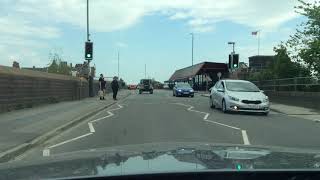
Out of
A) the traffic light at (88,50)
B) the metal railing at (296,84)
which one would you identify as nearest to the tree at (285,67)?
the metal railing at (296,84)

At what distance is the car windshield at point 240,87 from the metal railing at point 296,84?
5513 mm

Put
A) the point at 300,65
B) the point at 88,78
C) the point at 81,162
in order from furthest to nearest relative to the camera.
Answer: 1. the point at 88,78
2. the point at 300,65
3. the point at 81,162

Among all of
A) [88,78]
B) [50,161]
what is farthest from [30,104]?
[50,161]

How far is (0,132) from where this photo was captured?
16891mm

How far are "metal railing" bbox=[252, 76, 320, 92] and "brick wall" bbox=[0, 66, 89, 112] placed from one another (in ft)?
40.8

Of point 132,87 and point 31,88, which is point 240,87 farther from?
point 132,87

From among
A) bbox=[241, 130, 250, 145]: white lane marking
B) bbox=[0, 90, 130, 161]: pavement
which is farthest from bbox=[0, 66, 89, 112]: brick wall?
bbox=[241, 130, 250, 145]: white lane marking

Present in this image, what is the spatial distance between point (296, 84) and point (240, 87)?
8.18 m

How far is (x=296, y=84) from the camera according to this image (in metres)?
34.9

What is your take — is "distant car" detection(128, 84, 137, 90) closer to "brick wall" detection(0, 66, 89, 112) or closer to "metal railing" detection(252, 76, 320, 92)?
"brick wall" detection(0, 66, 89, 112)

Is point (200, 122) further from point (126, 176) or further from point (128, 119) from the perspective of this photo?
point (126, 176)

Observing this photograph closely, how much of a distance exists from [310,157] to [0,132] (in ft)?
43.0

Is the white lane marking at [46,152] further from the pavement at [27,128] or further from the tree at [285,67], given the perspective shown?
the tree at [285,67]

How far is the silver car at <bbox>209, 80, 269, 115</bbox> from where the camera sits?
25688 mm
